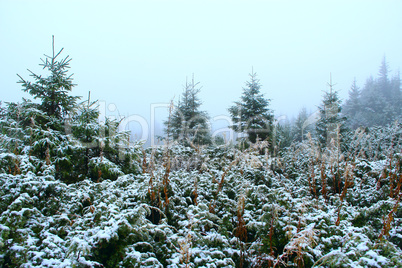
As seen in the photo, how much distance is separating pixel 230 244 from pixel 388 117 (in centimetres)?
4688

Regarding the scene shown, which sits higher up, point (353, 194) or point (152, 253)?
point (353, 194)

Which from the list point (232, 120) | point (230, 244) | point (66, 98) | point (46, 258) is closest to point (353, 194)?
point (230, 244)

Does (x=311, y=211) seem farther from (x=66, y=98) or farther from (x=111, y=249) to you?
(x=66, y=98)

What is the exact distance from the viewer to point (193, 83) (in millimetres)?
14344

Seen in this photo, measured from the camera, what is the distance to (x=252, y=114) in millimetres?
13281

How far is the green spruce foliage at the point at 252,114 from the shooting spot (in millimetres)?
12984

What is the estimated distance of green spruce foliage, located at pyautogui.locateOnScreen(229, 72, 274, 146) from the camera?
13.0 metres

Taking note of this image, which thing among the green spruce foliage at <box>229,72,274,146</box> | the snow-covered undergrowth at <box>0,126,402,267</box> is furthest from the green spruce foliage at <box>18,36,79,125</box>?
the green spruce foliage at <box>229,72,274,146</box>

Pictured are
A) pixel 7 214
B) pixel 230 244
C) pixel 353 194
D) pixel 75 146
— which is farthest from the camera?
pixel 75 146

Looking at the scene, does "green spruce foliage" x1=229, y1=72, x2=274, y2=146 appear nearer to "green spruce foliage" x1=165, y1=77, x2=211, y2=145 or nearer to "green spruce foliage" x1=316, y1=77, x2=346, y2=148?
"green spruce foliage" x1=165, y1=77, x2=211, y2=145

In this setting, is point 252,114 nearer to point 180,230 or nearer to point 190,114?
point 190,114

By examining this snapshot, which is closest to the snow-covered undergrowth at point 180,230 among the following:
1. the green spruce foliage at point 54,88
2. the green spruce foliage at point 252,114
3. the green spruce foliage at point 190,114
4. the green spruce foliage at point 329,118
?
the green spruce foliage at point 54,88

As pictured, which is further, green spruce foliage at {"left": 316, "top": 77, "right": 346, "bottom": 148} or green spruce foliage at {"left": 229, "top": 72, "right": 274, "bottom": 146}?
green spruce foliage at {"left": 316, "top": 77, "right": 346, "bottom": 148}

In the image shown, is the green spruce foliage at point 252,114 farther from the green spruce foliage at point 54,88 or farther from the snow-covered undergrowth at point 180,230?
the green spruce foliage at point 54,88
